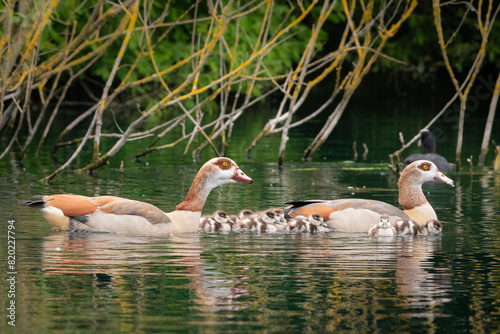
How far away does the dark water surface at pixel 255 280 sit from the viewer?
26.1ft

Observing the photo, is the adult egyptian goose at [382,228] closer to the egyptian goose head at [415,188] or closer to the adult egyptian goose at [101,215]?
the egyptian goose head at [415,188]

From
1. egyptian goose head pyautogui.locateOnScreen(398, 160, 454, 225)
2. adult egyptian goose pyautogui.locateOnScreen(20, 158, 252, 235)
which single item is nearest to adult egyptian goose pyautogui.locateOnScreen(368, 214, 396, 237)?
egyptian goose head pyautogui.locateOnScreen(398, 160, 454, 225)

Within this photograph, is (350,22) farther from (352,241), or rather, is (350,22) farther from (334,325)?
(334,325)

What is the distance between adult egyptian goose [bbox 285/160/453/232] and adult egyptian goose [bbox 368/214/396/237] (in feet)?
0.81

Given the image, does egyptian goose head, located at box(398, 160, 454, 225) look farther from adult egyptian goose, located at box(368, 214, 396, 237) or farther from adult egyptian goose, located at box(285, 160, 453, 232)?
adult egyptian goose, located at box(368, 214, 396, 237)

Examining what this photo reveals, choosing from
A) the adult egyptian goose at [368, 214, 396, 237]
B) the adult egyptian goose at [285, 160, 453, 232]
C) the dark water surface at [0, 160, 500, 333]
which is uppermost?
the adult egyptian goose at [285, 160, 453, 232]

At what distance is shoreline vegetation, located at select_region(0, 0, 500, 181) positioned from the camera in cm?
1689

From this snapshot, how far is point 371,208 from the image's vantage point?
12.4 metres

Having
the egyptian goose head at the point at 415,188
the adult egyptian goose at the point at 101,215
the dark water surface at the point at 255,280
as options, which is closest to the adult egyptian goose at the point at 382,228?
the dark water surface at the point at 255,280

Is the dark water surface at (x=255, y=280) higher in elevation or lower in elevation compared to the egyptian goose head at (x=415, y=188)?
lower

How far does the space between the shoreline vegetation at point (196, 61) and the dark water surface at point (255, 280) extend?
10.1 feet

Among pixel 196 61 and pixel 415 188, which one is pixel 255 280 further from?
Result: pixel 196 61

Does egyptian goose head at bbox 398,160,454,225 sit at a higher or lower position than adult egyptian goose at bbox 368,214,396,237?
higher

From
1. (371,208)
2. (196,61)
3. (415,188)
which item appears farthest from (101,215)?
(196,61)
